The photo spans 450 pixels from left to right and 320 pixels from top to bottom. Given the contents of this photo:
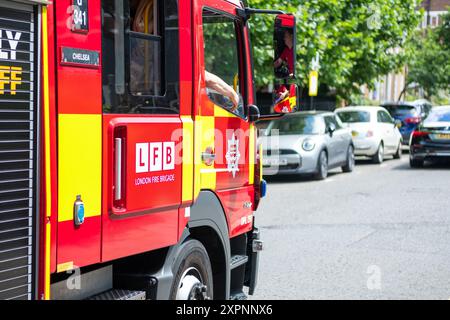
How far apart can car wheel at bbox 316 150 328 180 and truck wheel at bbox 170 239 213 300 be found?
12.2 meters

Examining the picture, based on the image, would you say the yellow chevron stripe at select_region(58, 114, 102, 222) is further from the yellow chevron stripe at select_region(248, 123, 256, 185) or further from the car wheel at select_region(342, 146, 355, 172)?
the car wheel at select_region(342, 146, 355, 172)

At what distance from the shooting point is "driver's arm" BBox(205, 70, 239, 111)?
5.23m

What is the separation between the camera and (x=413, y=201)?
13336mm

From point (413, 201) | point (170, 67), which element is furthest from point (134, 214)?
point (413, 201)

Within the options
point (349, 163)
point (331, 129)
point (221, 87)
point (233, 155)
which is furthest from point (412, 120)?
point (221, 87)

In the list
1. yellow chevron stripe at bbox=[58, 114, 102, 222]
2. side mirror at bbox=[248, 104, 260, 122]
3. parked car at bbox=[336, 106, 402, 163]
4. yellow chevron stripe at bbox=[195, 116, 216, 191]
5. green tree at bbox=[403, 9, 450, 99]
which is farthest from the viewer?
green tree at bbox=[403, 9, 450, 99]

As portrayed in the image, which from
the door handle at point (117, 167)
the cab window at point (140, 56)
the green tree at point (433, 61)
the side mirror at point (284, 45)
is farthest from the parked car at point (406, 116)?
the door handle at point (117, 167)

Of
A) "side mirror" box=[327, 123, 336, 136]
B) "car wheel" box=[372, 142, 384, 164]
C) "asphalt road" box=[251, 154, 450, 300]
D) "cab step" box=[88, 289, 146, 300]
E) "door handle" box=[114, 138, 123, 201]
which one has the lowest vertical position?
"asphalt road" box=[251, 154, 450, 300]

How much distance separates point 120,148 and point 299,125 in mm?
14064

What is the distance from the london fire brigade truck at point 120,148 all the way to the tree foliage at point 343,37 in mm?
11731

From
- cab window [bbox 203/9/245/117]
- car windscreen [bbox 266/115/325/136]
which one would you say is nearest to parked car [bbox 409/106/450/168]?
car windscreen [bbox 266/115/325/136]

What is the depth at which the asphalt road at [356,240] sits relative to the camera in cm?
719

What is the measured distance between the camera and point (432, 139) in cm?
1927

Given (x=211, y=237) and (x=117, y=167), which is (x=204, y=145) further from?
(x=117, y=167)
